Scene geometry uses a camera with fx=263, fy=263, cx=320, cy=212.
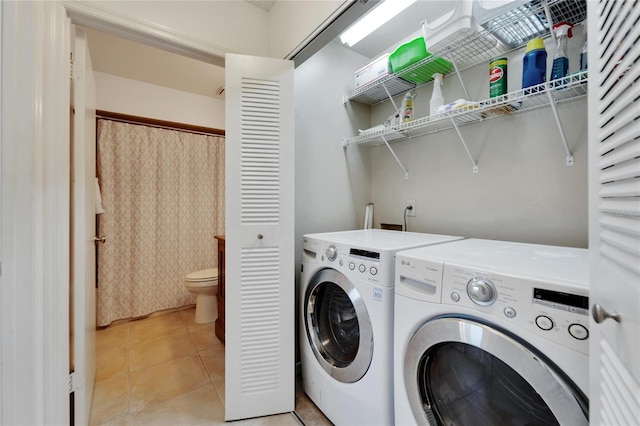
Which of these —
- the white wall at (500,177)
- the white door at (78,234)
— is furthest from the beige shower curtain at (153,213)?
the white wall at (500,177)

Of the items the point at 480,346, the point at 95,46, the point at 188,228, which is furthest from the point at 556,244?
the point at 95,46

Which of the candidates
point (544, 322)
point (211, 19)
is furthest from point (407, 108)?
point (544, 322)

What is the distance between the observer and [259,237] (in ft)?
4.79

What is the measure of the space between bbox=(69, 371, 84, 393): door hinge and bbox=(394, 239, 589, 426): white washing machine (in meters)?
1.46

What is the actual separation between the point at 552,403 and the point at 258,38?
83.5 inches

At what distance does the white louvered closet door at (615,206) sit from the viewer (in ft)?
1.32

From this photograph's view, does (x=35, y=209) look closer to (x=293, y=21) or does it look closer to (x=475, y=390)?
(x=293, y=21)

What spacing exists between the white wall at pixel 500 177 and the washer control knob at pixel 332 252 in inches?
34.4

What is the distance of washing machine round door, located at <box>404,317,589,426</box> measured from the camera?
0.66 metres

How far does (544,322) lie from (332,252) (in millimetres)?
853

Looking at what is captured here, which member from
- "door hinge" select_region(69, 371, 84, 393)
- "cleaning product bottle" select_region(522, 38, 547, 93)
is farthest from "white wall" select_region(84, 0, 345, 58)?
"door hinge" select_region(69, 371, 84, 393)

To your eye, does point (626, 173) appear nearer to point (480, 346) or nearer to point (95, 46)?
point (480, 346)

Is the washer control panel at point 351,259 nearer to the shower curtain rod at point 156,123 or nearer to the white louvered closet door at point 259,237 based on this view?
the white louvered closet door at point 259,237

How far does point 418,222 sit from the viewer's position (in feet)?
6.36
